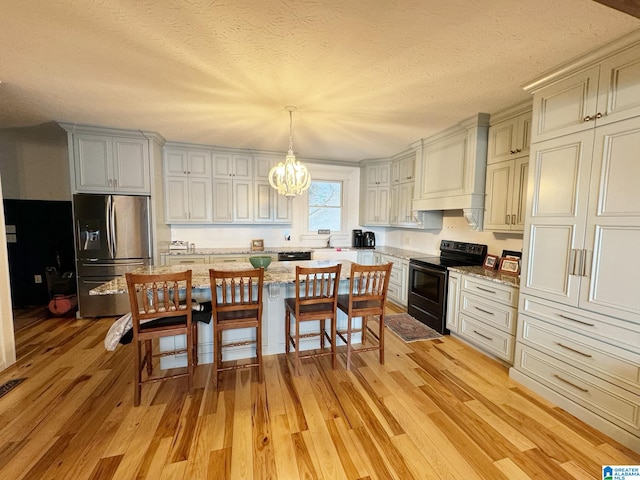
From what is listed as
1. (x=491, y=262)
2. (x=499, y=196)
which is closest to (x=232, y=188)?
(x=499, y=196)

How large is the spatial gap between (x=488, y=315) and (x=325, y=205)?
11.2 feet

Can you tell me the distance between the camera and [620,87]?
1.72 m

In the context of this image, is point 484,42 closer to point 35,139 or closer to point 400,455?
A: point 400,455

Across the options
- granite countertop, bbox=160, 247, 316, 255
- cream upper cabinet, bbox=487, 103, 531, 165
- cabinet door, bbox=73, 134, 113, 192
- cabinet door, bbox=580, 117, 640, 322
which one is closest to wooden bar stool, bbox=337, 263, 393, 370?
cabinet door, bbox=580, 117, 640, 322

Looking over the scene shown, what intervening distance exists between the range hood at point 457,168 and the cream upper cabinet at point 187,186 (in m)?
3.29

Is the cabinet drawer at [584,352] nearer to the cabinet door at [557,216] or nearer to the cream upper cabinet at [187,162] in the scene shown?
the cabinet door at [557,216]

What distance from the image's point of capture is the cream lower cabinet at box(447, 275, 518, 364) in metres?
2.50

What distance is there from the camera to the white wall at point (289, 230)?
4.67m

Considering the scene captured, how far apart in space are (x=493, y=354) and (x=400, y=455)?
1.67m

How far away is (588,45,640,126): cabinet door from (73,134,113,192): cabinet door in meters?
4.93

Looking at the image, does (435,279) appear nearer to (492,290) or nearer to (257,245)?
(492,290)

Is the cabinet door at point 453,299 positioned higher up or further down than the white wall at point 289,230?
further down

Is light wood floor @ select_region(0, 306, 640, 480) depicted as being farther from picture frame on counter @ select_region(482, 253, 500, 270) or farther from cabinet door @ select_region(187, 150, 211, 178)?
cabinet door @ select_region(187, 150, 211, 178)

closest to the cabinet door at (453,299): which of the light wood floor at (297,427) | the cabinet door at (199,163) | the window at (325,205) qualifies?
the light wood floor at (297,427)
